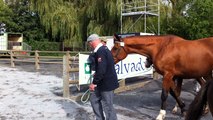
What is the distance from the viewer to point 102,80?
19.0 feet

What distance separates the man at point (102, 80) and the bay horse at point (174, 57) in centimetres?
147

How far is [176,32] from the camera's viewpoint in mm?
32250

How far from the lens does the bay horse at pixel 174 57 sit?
23.2 ft

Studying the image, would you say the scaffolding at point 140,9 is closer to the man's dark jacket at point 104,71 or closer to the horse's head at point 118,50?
the horse's head at point 118,50

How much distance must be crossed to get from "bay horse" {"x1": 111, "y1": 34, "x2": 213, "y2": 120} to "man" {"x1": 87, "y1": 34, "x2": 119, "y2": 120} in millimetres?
1469

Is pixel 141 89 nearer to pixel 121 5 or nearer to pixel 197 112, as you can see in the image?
pixel 197 112

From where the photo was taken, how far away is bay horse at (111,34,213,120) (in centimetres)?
707

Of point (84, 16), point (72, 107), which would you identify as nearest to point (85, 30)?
point (84, 16)

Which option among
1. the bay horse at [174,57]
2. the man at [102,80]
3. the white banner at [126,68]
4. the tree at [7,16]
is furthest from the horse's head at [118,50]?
the tree at [7,16]

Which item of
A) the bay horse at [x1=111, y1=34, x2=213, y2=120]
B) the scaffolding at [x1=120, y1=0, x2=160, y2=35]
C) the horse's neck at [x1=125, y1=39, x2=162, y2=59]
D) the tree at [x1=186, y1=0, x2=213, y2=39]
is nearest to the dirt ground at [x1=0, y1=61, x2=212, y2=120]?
the bay horse at [x1=111, y1=34, x2=213, y2=120]

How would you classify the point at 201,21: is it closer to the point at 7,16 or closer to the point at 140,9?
the point at 140,9

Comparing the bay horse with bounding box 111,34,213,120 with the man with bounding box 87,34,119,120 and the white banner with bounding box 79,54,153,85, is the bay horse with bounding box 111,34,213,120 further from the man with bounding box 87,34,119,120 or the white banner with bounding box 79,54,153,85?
the white banner with bounding box 79,54,153,85

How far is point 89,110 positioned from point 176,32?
25.5 m

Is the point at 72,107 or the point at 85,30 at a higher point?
the point at 85,30
